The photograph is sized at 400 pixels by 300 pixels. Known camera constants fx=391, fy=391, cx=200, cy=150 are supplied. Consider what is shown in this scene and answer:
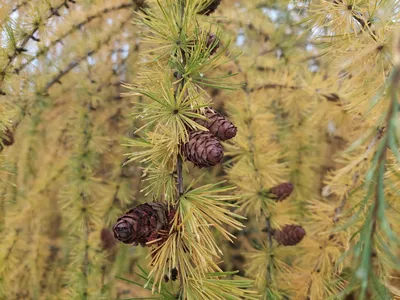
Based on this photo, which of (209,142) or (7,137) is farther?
(7,137)

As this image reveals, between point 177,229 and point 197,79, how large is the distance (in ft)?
0.57

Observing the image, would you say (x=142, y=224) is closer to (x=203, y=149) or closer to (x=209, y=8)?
(x=203, y=149)

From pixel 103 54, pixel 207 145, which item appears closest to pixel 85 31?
pixel 103 54

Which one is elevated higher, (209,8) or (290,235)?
(209,8)

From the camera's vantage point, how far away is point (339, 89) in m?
0.76

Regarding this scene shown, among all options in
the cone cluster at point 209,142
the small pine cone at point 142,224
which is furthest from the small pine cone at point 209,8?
the small pine cone at point 142,224

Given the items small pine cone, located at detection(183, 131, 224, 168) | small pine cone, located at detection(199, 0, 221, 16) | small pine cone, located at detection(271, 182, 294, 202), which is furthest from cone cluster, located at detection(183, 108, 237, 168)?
small pine cone, located at detection(271, 182, 294, 202)

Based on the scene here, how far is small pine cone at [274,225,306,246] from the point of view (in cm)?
60

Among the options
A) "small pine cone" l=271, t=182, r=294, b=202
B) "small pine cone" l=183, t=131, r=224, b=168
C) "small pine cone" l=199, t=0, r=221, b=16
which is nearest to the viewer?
"small pine cone" l=183, t=131, r=224, b=168

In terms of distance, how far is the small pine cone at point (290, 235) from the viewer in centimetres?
60

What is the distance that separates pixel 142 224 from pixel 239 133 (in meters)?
0.34

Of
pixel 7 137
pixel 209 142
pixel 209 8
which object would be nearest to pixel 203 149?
pixel 209 142

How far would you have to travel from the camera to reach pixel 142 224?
40 centimetres

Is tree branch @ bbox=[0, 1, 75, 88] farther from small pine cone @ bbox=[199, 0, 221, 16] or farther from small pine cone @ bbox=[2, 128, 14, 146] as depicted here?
small pine cone @ bbox=[199, 0, 221, 16]
